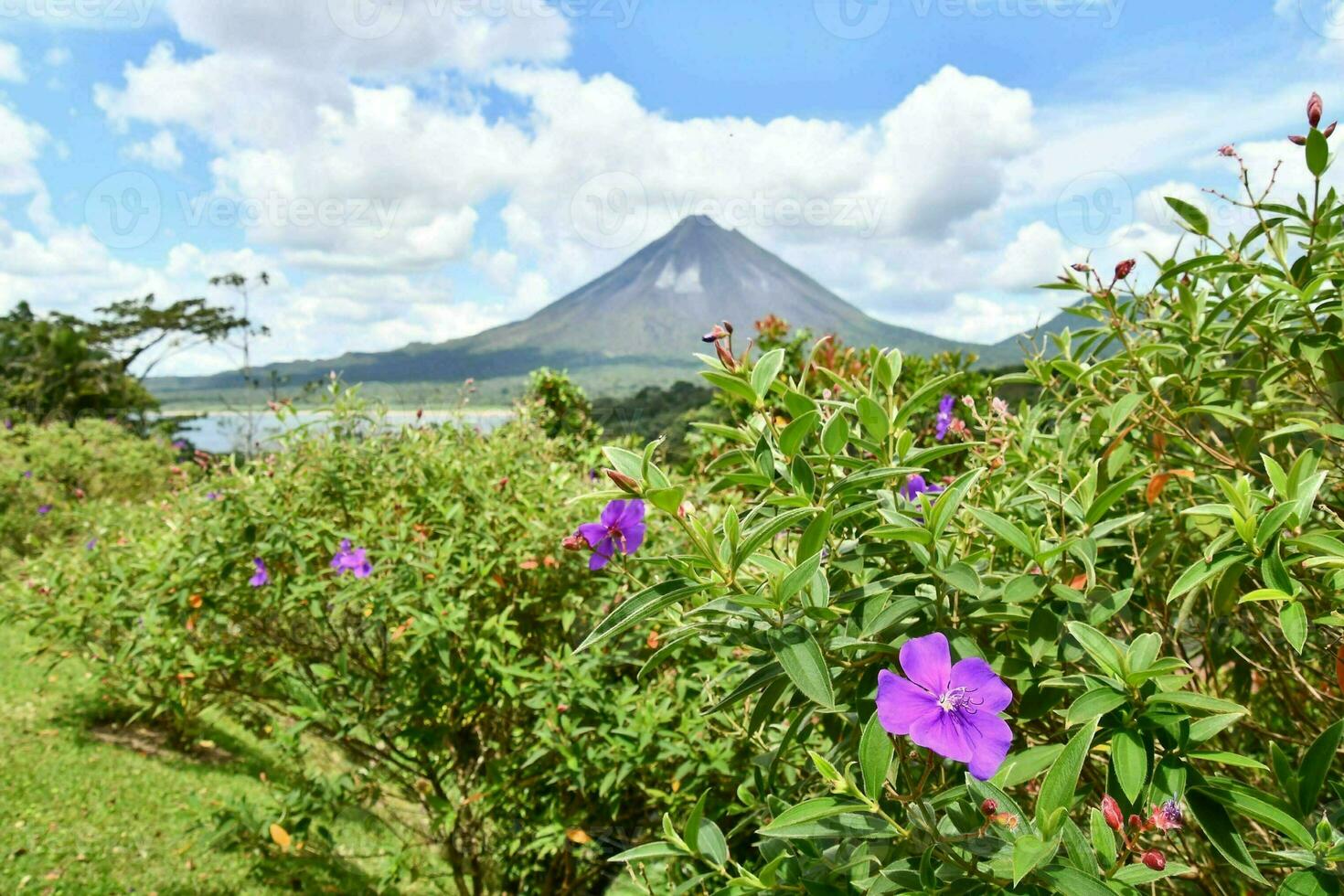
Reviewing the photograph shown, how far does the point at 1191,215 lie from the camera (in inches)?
56.2

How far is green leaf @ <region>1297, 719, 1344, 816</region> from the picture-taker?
0.79 m

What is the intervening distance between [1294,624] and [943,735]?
Answer: 1.34 feet

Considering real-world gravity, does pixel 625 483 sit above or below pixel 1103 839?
above

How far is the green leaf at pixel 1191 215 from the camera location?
1.41 metres

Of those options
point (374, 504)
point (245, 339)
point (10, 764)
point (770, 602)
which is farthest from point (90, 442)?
point (245, 339)

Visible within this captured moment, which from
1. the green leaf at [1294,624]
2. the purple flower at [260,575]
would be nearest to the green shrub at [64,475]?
the purple flower at [260,575]

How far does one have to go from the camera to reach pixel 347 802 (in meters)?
2.37

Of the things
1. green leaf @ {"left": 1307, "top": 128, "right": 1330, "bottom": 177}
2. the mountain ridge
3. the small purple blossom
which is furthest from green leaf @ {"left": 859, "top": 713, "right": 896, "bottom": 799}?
the mountain ridge

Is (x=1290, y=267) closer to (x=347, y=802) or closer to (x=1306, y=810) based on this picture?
(x=1306, y=810)

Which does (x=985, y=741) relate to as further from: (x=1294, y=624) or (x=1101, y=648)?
(x=1294, y=624)

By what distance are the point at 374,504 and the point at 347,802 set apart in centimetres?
87

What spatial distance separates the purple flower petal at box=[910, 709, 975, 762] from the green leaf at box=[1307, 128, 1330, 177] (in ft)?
3.35

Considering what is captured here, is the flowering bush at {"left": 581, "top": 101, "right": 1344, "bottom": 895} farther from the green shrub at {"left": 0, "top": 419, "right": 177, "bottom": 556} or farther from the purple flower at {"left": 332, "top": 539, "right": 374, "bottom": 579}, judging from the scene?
the green shrub at {"left": 0, "top": 419, "right": 177, "bottom": 556}

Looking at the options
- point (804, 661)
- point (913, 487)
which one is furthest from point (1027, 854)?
point (913, 487)
